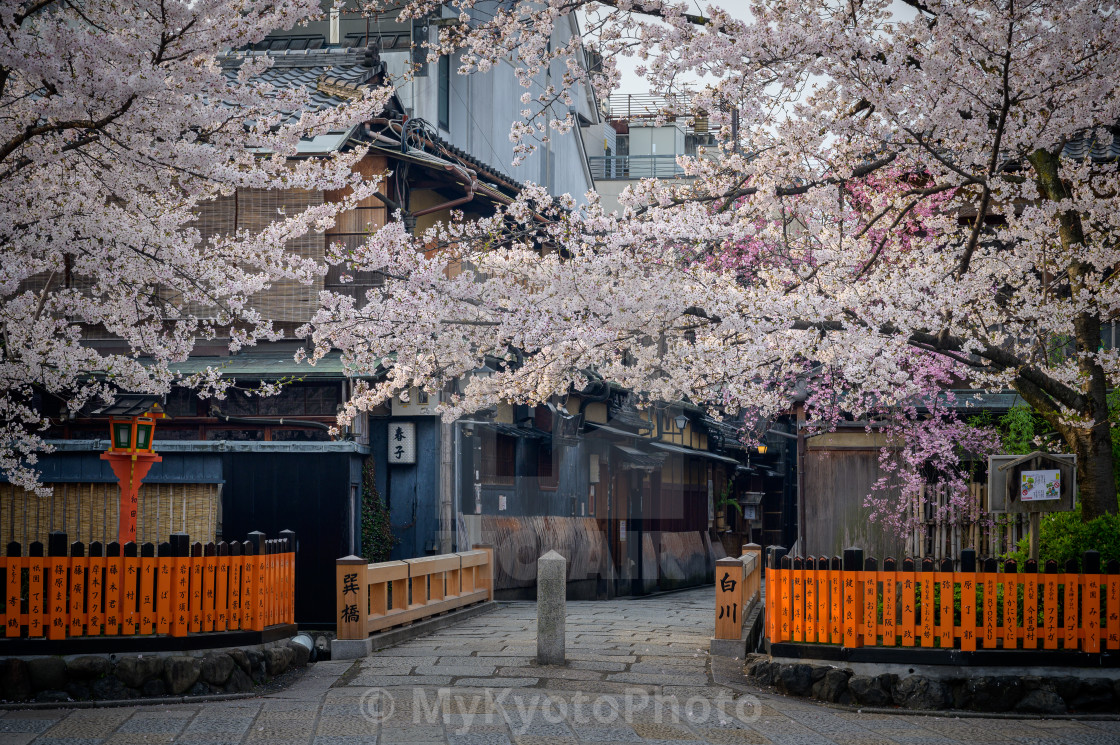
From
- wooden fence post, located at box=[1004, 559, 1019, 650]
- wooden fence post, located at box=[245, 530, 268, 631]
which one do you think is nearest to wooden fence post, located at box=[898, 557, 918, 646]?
wooden fence post, located at box=[1004, 559, 1019, 650]

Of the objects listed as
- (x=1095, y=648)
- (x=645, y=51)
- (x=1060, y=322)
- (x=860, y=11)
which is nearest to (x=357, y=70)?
(x=645, y=51)

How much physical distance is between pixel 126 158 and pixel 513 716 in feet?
20.7

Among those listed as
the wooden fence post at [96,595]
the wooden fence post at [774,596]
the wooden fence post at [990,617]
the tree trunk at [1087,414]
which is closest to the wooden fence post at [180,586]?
the wooden fence post at [96,595]

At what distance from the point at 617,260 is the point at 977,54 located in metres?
4.15

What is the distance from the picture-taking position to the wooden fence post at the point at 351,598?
12.5 meters

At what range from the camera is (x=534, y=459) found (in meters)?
24.4

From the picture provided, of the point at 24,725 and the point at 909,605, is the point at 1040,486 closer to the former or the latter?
the point at 909,605

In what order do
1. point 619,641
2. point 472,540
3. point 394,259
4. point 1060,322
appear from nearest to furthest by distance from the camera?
1. point 1060,322
2. point 394,259
3. point 619,641
4. point 472,540

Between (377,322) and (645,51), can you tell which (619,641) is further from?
(645,51)

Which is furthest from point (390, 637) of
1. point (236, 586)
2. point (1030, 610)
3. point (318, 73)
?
point (318, 73)

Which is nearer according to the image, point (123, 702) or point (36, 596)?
point (123, 702)

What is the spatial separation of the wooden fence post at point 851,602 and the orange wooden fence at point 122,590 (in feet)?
20.8

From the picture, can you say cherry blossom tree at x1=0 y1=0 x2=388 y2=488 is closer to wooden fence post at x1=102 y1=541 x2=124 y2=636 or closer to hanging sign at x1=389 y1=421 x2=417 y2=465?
wooden fence post at x1=102 y1=541 x2=124 y2=636

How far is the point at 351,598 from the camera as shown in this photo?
12492mm
